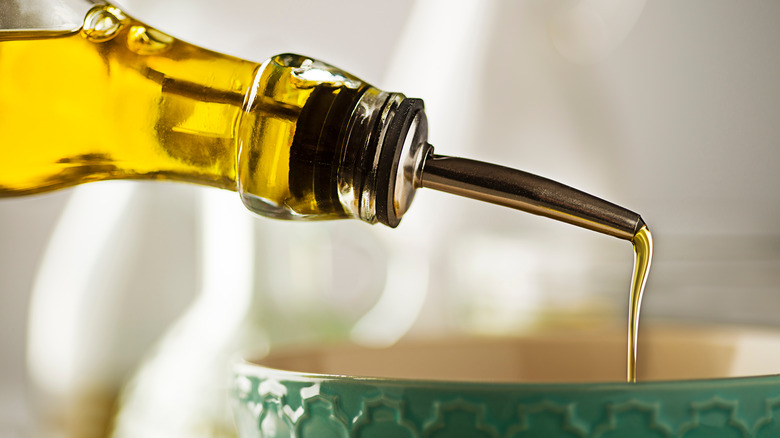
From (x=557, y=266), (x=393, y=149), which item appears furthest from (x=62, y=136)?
(x=557, y=266)

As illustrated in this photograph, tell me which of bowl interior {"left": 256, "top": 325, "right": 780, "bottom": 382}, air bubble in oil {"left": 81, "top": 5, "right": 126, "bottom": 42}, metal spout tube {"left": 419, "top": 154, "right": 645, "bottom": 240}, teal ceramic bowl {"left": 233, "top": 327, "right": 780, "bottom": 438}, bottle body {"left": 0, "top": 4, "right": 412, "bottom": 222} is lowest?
teal ceramic bowl {"left": 233, "top": 327, "right": 780, "bottom": 438}

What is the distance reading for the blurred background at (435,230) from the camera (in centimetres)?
85

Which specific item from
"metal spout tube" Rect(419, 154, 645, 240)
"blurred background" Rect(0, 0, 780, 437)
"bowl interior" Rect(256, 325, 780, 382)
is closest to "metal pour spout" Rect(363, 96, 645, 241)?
"metal spout tube" Rect(419, 154, 645, 240)

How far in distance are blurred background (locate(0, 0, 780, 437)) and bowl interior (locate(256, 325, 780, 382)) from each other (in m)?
0.33

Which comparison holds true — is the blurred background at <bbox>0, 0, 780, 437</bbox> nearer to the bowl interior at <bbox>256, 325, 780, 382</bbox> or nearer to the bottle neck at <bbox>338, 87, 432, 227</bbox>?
the bowl interior at <bbox>256, 325, 780, 382</bbox>

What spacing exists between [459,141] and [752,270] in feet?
1.25

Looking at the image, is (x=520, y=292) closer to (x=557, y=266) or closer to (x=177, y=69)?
(x=557, y=266)

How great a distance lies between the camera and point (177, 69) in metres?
0.34

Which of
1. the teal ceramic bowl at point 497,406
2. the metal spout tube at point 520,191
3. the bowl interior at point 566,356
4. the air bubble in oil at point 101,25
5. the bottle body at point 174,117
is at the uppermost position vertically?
the air bubble in oil at point 101,25

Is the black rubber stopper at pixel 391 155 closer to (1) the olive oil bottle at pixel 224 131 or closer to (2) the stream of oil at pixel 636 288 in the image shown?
(1) the olive oil bottle at pixel 224 131

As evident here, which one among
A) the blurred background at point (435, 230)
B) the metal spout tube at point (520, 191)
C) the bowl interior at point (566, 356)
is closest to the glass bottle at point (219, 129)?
the metal spout tube at point (520, 191)

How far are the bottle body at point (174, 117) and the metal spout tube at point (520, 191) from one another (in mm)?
32

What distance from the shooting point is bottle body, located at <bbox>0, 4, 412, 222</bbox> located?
0.99 feet

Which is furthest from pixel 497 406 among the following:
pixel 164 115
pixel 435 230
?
pixel 435 230
